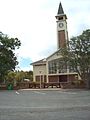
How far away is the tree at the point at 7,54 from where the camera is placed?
50781 millimetres

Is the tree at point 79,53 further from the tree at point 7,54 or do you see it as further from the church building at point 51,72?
the church building at point 51,72

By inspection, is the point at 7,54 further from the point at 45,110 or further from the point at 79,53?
the point at 45,110

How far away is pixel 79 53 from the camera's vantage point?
166 feet

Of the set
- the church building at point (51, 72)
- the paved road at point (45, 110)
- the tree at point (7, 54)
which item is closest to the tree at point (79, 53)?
the tree at point (7, 54)

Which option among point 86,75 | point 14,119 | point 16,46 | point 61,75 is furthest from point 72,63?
point 14,119

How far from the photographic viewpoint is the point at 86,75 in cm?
5266

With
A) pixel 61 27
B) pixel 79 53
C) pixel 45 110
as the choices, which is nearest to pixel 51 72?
pixel 61 27

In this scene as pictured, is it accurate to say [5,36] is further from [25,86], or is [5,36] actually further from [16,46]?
[25,86]

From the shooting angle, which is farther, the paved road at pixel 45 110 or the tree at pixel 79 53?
the tree at pixel 79 53

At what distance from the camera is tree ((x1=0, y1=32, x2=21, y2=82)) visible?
1999 inches

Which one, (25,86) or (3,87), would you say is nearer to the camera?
(3,87)

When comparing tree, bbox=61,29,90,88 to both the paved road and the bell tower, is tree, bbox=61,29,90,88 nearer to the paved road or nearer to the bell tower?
the bell tower

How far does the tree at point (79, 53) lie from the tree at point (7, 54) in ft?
27.9

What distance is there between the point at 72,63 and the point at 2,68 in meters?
11.7
